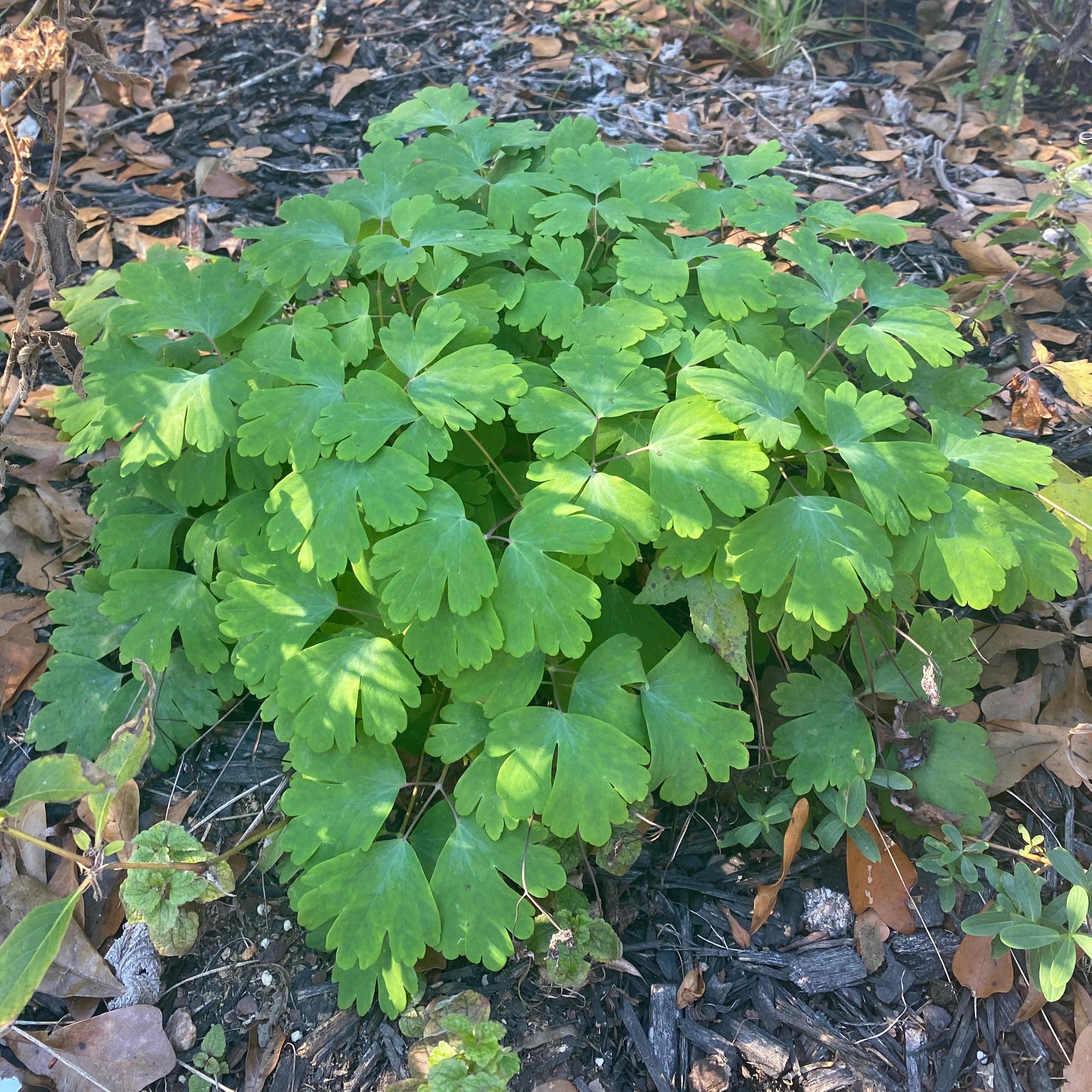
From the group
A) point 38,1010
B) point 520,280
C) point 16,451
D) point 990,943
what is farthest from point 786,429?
point 16,451

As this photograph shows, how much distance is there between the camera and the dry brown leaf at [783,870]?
6.29 feet

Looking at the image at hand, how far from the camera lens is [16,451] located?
2740 millimetres

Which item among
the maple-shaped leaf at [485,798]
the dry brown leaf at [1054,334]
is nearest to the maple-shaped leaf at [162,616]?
the maple-shaped leaf at [485,798]

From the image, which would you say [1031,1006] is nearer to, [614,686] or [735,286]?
[614,686]

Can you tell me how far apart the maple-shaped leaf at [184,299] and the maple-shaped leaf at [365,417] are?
0.54m

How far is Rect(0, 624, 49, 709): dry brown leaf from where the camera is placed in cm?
233

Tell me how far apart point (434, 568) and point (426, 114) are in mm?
1626

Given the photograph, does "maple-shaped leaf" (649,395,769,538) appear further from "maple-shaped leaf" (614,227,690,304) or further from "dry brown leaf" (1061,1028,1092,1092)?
"dry brown leaf" (1061,1028,1092,1092)

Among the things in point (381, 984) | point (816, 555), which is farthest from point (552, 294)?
point (381, 984)

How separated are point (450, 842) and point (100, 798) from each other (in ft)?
2.50

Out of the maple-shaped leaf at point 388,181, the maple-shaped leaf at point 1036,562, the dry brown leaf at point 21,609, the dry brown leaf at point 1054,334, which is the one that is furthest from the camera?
the dry brown leaf at point 1054,334

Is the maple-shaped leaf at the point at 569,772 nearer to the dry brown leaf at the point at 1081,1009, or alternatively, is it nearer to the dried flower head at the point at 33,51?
the dry brown leaf at the point at 1081,1009

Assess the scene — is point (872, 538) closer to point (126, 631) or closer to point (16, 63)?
point (126, 631)

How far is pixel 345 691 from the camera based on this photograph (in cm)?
178
